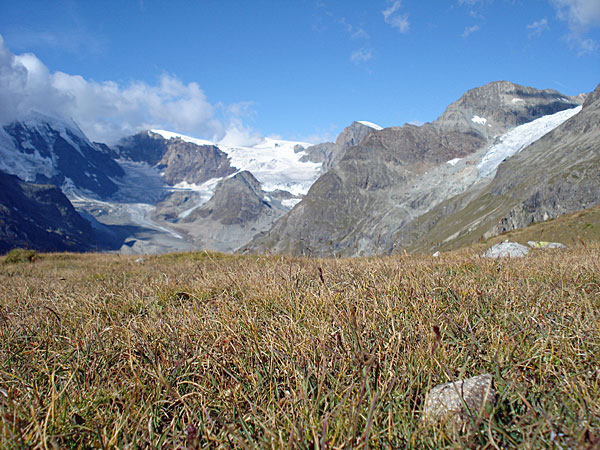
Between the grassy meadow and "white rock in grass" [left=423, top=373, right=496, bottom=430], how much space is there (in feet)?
0.23

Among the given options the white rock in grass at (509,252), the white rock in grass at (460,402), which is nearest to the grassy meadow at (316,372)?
the white rock in grass at (460,402)

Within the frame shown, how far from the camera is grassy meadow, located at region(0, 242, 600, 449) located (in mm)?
2096

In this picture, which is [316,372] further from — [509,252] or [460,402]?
[509,252]

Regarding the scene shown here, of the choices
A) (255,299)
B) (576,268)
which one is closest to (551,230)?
(576,268)

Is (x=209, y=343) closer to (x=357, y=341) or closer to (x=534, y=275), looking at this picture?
(x=357, y=341)

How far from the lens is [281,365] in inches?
114

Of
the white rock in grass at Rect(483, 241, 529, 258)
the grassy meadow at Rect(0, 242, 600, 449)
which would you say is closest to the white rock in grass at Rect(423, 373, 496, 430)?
the grassy meadow at Rect(0, 242, 600, 449)

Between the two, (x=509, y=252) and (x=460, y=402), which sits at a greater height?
(x=460, y=402)

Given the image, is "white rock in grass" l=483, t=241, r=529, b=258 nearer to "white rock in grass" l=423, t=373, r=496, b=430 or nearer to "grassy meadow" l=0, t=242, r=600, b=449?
"grassy meadow" l=0, t=242, r=600, b=449

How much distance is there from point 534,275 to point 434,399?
13.4 ft

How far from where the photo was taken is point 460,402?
87.2 inches

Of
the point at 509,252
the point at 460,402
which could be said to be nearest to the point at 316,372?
the point at 460,402

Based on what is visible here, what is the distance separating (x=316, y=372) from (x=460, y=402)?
1016mm

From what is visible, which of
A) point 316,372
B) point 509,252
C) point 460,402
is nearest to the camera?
point 460,402
